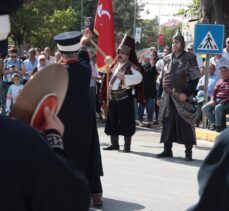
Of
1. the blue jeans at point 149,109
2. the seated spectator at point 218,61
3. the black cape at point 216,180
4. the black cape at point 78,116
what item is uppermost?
the black cape at point 216,180

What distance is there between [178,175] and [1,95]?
9368 mm

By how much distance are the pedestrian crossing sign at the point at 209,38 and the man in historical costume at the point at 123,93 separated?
3.07m

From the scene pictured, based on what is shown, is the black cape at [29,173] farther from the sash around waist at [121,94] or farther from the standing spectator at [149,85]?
the standing spectator at [149,85]

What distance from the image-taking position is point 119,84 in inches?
419

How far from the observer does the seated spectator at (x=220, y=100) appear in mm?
13039

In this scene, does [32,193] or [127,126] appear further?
[127,126]

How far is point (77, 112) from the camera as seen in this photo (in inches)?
235

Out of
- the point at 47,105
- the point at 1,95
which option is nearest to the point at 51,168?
the point at 47,105

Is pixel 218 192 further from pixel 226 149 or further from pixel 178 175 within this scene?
pixel 178 175

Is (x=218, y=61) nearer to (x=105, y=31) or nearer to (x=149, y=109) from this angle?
(x=149, y=109)

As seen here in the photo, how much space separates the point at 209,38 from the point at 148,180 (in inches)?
218

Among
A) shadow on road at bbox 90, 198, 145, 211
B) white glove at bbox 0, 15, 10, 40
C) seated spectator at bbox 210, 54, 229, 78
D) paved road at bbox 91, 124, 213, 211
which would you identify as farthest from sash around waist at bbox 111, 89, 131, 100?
white glove at bbox 0, 15, 10, 40

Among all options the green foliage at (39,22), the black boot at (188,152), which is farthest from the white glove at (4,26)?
the green foliage at (39,22)

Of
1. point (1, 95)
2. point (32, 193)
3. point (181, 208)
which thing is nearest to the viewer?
point (32, 193)
